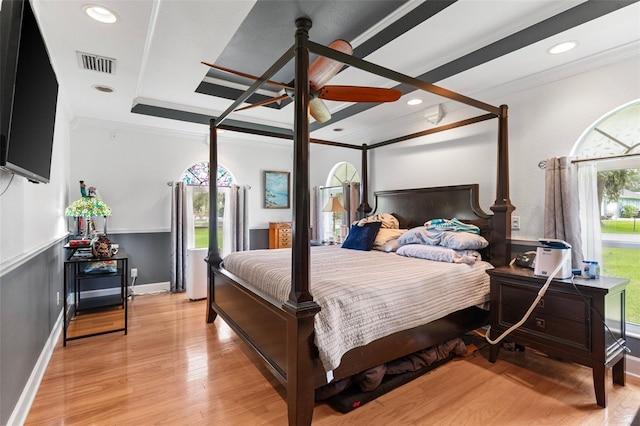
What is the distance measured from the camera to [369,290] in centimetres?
211

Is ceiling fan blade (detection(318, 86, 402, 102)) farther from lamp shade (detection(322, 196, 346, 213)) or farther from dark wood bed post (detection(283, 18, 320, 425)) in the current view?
lamp shade (detection(322, 196, 346, 213))

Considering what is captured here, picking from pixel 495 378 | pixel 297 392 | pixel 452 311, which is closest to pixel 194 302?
pixel 297 392

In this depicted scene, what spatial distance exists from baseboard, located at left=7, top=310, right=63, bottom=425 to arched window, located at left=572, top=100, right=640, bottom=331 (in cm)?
414

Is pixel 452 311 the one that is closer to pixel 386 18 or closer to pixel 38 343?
pixel 386 18

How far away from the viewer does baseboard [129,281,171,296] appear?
4.67 meters

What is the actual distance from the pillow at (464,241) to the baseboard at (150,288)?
407 centimetres

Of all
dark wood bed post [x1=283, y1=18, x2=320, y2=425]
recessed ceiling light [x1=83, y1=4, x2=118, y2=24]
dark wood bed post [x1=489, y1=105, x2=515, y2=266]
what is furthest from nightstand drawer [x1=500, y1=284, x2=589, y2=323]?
recessed ceiling light [x1=83, y1=4, x2=118, y2=24]

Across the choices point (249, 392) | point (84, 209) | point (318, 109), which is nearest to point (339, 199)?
point (318, 109)

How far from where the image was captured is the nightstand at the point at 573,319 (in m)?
2.05

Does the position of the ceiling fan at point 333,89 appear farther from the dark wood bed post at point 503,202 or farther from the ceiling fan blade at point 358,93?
the dark wood bed post at point 503,202

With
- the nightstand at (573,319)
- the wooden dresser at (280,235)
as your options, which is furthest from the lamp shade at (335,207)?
the nightstand at (573,319)

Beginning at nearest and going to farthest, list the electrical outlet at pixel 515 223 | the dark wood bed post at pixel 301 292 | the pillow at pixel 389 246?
1. the dark wood bed post at pixel 301 292
2. the electrical outlet at pixel 515 223
3. the pillow at pixel 389 246

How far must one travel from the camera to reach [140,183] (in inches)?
185

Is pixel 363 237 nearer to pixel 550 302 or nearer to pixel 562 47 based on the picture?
pixel 550 302
